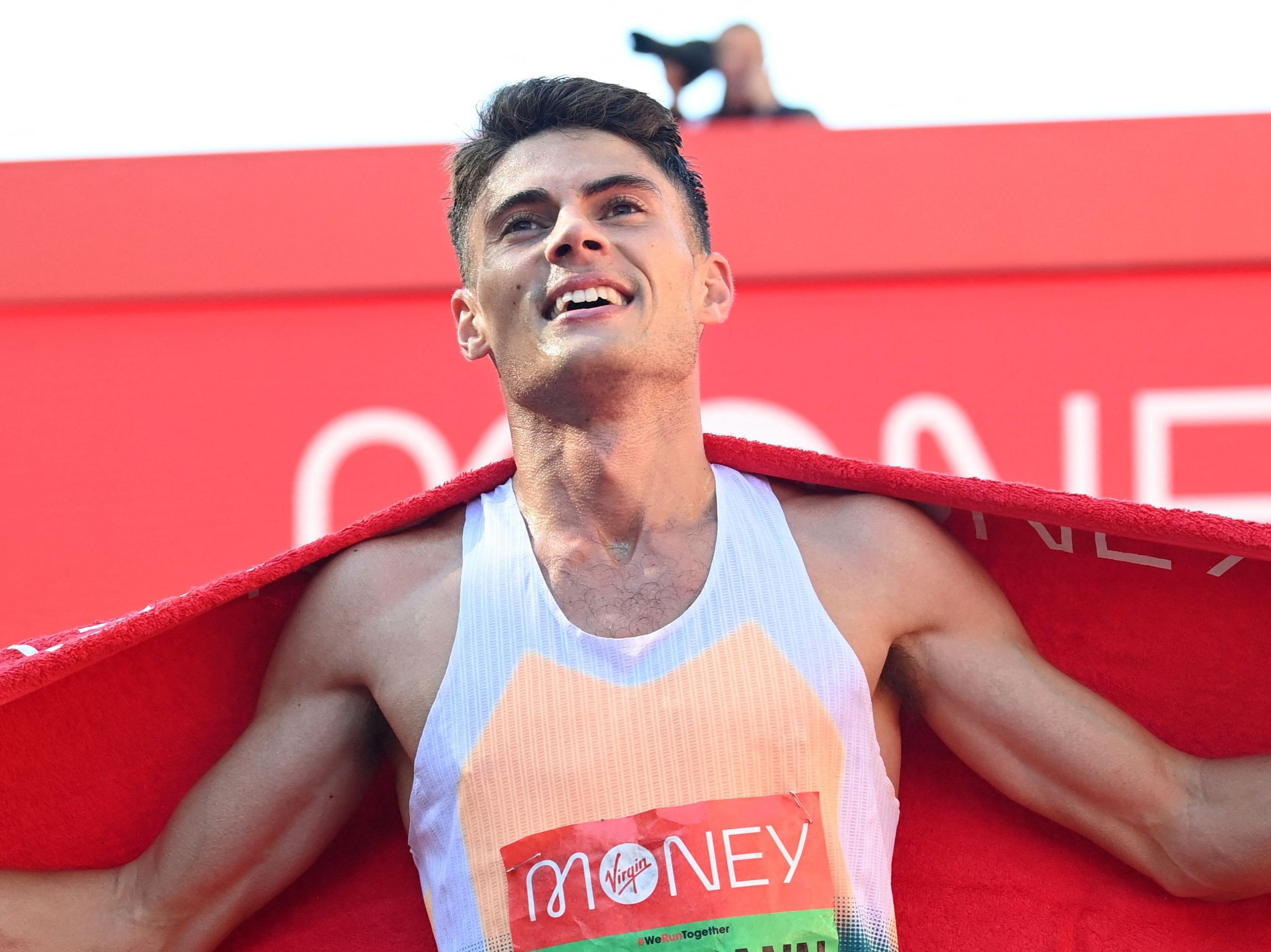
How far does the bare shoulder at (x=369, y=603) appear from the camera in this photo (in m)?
1.29

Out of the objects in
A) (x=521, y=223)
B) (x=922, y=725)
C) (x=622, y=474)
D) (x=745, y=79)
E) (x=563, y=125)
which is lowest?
(x=922, y=725)

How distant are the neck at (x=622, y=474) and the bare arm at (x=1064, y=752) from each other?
22 centimetres

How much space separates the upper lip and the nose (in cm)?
2

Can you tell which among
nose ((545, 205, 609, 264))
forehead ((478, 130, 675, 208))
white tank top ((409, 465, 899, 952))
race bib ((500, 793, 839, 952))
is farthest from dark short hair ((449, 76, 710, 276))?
race bib ((500, 793, 839, 952))

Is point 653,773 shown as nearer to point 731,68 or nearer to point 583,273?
point 583,273

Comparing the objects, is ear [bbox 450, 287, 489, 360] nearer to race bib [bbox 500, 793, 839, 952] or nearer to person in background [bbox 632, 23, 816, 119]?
race bib [bbox 500, 793, 839, 952]

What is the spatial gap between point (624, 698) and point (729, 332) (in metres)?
1.09

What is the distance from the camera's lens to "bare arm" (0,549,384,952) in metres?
1.26

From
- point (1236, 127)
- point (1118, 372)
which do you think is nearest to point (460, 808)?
point (1118, 372)

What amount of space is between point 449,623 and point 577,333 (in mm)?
299

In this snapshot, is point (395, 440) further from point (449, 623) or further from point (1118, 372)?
point (1118, 372)

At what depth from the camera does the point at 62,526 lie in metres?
2.14

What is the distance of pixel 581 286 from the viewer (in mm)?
1312

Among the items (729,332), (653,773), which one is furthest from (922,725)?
(729,332)
